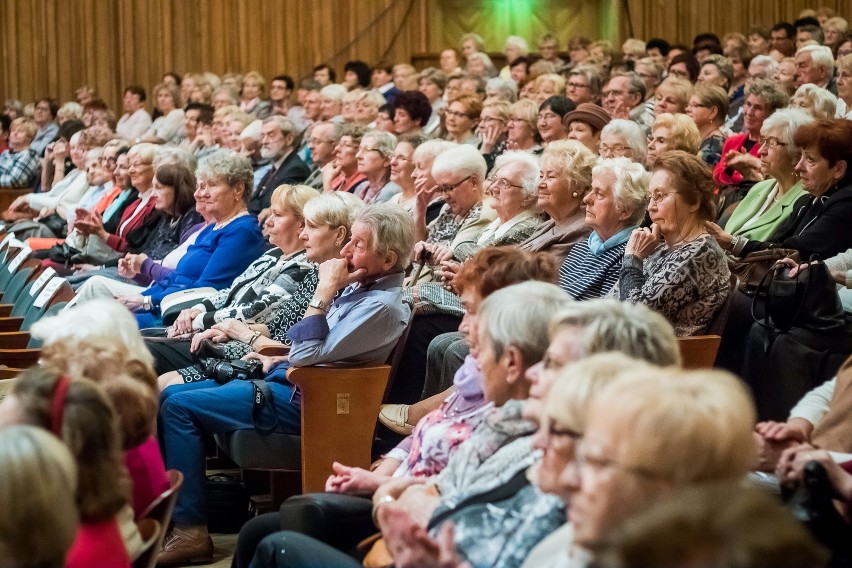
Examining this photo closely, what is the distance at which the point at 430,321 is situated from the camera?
4.45m

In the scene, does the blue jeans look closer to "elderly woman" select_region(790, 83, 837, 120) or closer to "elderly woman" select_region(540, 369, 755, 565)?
"elderly woman" select_region(540, 369, 755, 565)

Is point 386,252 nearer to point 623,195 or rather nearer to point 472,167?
point 623,195

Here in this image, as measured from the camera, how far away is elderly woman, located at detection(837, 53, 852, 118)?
668cm

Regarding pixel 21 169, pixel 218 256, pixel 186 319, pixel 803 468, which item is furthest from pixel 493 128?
pixel 21 169

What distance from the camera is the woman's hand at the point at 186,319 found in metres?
4.86

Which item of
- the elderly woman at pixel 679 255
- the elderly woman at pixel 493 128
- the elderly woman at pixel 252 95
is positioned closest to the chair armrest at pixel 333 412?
the elderly woman at pixel 679 255

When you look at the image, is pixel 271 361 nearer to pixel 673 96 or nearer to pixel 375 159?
pixel 375 159

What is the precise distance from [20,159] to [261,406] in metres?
7.47

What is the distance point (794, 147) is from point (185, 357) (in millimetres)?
2420

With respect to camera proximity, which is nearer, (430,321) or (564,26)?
(430,321)

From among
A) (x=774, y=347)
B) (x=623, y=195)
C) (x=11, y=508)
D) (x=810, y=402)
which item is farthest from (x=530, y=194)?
(x=11, y=508)

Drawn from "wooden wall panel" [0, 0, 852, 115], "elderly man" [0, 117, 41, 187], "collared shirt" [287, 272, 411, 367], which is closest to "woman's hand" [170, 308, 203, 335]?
"collared shirt" [287, 272, 411, 367]

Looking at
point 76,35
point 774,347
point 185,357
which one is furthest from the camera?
point 76,35

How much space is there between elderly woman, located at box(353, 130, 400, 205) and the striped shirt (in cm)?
216
